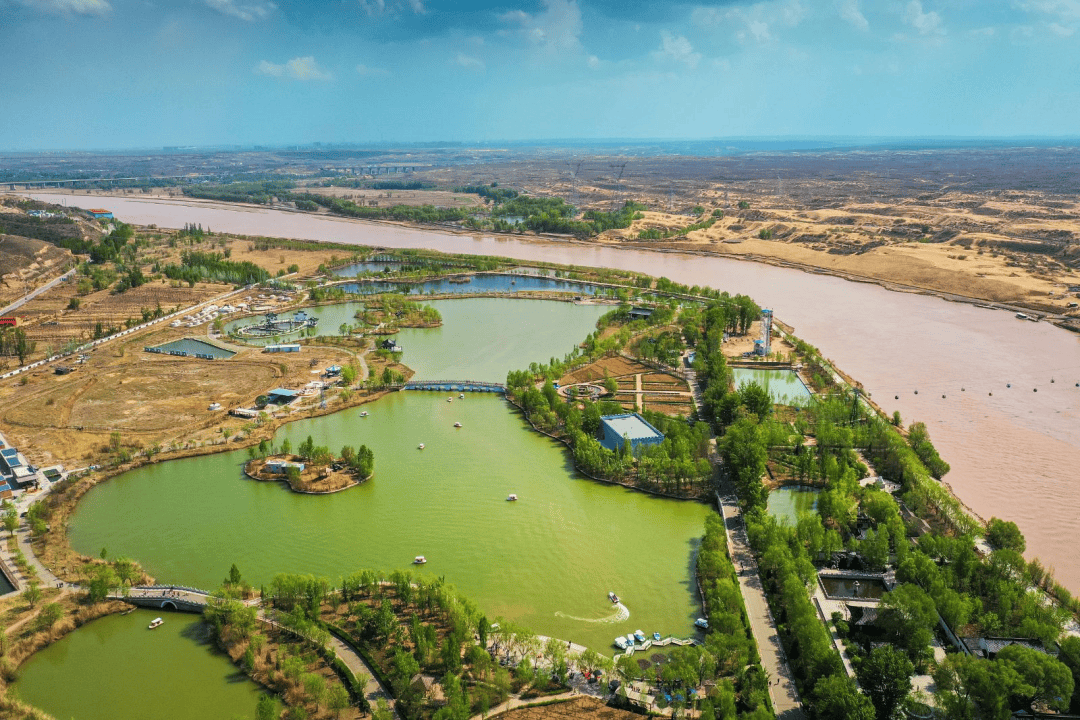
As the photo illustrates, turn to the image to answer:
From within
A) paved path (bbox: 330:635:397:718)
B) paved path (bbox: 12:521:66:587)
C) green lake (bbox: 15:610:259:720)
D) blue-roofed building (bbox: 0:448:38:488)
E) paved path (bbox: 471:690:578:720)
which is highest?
blue-roofed building (bbox: 0:448:38:488)

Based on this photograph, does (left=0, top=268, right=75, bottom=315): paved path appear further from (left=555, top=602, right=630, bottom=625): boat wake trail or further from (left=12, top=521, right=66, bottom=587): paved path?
(left=555, top=602, right=630, bottom=625): boat wake trail

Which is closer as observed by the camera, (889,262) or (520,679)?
(520,679)

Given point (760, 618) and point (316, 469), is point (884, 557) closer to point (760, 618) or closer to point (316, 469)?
point (760, 618)

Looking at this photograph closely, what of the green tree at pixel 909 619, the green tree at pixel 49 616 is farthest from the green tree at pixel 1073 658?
the green tree at pixel 49 616

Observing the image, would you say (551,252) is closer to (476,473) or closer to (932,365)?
(932,365)

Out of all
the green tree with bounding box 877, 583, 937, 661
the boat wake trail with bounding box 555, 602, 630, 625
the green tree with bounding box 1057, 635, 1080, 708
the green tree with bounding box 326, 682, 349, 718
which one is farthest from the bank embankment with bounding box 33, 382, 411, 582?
the green tree with bounding box 1057, 635, 1080, 708

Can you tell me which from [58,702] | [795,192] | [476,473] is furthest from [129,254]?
[795,192]

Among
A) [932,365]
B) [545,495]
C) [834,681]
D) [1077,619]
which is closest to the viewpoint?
Result: [834,681]
